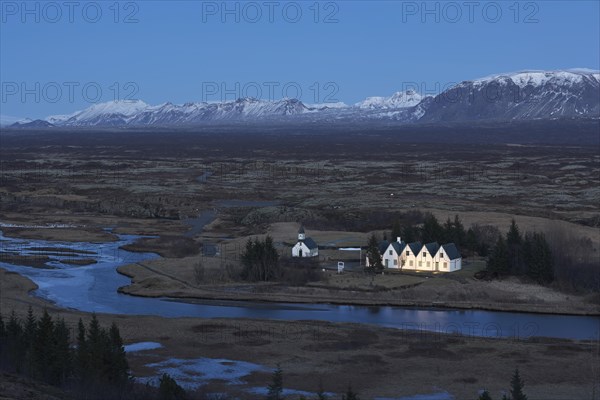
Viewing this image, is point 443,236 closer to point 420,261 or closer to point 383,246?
point 420,261

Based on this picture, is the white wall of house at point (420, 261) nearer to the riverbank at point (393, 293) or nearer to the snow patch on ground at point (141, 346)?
the riverbank at point (393, 293)

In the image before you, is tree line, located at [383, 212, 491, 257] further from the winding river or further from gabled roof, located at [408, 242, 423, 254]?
the winding river

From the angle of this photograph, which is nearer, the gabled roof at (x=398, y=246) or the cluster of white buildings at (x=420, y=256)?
the cluster of white buildings at (x=420, y=256)

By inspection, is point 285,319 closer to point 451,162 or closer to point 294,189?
point 294,189

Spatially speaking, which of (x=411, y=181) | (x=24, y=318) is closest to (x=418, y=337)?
(x=24, y=318)

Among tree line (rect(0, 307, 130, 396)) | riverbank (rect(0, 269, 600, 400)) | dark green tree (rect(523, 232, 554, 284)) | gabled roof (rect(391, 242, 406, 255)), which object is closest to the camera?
tree line (rect(0, 307, 130, 396))

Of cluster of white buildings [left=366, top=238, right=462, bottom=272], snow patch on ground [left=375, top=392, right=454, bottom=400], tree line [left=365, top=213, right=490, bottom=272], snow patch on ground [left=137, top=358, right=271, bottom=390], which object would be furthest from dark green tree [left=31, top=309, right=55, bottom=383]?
cluster of white buildings [left=366, top=238, right=462, bottom=272]

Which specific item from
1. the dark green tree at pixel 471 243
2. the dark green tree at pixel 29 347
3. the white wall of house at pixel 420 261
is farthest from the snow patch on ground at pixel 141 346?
the dark green tree at pixel 471 243
